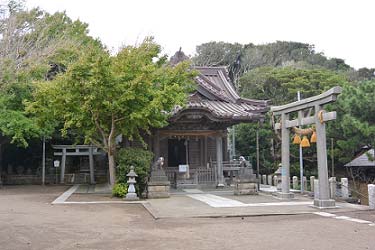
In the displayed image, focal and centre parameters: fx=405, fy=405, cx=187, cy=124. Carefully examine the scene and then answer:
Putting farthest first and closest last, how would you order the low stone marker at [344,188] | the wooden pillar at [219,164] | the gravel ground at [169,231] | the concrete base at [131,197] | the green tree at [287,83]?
the green tree at [287,83], the wooden pillar at [219,164], the low stone marker at [344,188], the concrete base at [131,197], the gravel ground at [169,231]

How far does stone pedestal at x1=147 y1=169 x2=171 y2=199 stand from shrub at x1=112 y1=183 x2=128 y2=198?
942 mm

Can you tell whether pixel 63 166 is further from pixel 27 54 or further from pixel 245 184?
pixel 27 54

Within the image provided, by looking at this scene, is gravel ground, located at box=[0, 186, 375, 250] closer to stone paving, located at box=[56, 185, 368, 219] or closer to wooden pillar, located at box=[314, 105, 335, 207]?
stone paving, located at box=[56, 185, 368, 219]

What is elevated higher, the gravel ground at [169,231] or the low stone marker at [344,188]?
the low stone marker at [344,188]

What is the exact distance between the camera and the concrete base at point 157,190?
1577 centimetres

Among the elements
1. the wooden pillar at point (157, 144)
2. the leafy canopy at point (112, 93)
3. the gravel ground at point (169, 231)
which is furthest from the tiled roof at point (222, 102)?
the gravel ground at point (169, 231)

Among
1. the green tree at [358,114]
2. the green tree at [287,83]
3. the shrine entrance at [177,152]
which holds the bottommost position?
the shrine entrance at [177,152]

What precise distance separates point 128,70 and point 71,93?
A: 7.58 feet

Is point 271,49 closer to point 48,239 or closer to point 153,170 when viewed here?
point 153,170

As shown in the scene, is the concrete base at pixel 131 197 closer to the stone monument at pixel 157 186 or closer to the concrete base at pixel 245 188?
the stone monument at pixel 157 186

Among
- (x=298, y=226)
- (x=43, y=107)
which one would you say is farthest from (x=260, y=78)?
(x=298, y=226)

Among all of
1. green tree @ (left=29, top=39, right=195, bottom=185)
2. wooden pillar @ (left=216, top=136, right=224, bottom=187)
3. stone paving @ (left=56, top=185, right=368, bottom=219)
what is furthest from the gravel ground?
wooden pillar @ (left=216, top=136, right=224, bottom=187)

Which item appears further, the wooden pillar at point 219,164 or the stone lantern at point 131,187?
the wooden pillar at point 219,164

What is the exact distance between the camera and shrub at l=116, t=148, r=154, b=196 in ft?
53.0
